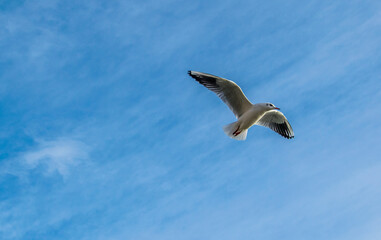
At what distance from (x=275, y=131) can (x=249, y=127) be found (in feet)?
5.84

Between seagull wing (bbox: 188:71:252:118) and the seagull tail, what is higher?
seagull wing (bbox: 188:71:252:118)

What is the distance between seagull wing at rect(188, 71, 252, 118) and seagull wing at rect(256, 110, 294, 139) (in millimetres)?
1343

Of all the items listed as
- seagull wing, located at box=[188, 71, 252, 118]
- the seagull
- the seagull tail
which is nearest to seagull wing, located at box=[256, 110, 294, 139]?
the seagull

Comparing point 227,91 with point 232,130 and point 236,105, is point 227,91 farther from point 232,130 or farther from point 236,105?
point 232,130

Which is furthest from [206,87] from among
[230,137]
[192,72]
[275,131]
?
[275,131]

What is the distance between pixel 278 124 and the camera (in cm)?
1769

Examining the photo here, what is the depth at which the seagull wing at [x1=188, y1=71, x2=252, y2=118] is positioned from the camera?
1597cm

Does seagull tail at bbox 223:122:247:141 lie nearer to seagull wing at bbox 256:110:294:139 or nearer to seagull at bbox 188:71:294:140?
seagull at bbox 188:71:294:140

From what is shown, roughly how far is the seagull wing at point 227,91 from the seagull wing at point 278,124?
1343mm

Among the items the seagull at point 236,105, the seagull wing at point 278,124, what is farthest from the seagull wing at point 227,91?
the seagull wing at point 278,124

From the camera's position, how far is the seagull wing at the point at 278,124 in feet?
57.1

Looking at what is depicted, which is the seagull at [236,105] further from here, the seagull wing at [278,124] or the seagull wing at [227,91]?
the seagull wing at [278,124]

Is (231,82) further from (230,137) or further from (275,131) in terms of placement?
(275,131)

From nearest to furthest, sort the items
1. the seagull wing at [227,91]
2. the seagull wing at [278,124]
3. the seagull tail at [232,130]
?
the seagull wing at [227,91] < the seagull tail at [232,130] < the seagull wing at [278,124]
